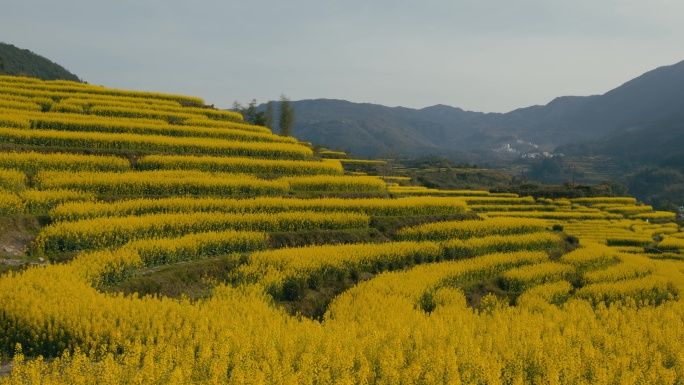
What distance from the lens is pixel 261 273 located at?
1528cm

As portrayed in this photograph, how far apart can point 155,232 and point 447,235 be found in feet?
51.0

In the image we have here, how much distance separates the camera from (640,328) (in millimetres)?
12016

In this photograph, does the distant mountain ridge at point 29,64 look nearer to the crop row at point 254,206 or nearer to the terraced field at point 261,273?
the terraced field at point 261,273

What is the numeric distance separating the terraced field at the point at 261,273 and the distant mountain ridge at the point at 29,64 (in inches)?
2761

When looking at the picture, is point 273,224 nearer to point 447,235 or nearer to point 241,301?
point 241,301

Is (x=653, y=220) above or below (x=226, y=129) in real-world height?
below

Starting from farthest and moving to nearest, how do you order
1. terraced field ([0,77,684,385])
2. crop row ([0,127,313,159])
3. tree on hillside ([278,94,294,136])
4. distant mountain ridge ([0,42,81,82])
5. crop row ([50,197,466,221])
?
distant mountain ridge ([0,42,81,82]) → tree on hillside ([278,94,294,136]) → crop row ([0,127,313,159]) → crop row ([50,197,466,221]) → terraced field ([0,77,684,385])

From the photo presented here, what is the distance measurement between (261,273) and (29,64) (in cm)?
11002

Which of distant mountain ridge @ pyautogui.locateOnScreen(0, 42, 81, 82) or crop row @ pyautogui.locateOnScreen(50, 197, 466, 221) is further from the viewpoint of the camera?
distant mountain ridge @ pyautogui.locateOnScreen(0, 42, 81, 82)

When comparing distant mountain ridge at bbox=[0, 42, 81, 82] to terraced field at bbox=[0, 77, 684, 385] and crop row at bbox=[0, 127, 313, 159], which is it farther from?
crop row at bbox=[0, 127, 313, 159]

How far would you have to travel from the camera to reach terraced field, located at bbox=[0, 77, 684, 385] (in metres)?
8.10

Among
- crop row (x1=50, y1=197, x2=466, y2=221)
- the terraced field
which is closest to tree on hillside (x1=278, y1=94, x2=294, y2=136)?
the terraced field

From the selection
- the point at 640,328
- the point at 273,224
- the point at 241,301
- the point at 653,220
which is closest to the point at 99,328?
the point at 241,301

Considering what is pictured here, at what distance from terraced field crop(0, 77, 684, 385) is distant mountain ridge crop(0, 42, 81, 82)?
230ft
